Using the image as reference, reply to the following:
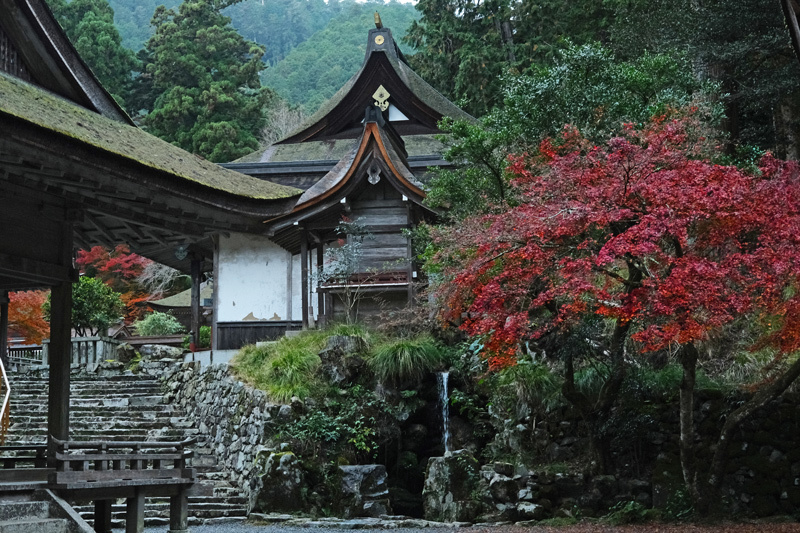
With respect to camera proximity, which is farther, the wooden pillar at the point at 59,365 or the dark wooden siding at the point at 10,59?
the dark wooden siding at the point at 10,59

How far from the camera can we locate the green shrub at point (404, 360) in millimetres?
17094

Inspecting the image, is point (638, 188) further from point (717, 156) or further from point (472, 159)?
point (472, 159)

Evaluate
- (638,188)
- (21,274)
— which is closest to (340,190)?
(638,188)

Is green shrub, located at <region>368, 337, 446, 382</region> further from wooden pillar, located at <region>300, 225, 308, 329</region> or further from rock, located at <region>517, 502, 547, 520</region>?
rock, located at <region>517, 502, 547, 520</region>

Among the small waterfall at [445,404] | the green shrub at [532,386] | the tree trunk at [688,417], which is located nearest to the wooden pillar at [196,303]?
the small waterfall at [445,404]

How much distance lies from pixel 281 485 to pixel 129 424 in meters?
4.76

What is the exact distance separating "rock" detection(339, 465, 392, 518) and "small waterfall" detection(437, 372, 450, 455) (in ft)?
6.40

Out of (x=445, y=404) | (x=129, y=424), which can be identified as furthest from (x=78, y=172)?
(x=129, y=424)

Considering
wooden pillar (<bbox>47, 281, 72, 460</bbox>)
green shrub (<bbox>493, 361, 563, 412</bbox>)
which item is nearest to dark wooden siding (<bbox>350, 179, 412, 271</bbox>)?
green shrub (<bbox>493, 361, 563, 412</bbox>)

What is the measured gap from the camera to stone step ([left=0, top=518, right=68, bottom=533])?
323 inches

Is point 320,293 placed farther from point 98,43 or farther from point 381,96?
point 98,43

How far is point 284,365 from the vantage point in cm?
1738

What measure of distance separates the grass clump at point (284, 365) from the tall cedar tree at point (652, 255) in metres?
4.73

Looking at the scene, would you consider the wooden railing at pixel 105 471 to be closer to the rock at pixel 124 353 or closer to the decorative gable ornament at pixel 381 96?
the rock at pixel 124 353
